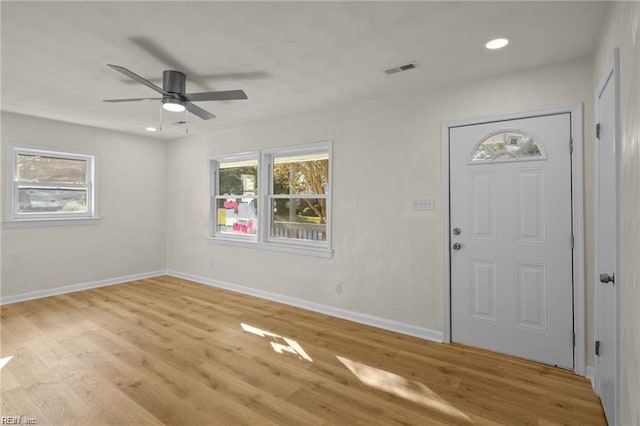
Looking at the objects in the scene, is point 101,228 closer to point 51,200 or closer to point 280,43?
point 51,200

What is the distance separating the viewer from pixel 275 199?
4.83 meters

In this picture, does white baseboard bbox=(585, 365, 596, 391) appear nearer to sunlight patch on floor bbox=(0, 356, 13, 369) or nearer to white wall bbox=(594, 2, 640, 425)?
white wall bbox=(594, 2, 640, 425)

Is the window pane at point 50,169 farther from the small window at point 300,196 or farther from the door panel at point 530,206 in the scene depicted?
the door panel at point 530,206

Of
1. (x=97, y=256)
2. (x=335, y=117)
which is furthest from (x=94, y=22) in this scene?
(x=97, y=256)

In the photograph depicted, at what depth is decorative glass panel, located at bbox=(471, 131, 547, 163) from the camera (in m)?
2.84

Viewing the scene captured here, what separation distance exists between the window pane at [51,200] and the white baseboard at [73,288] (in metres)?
1.17

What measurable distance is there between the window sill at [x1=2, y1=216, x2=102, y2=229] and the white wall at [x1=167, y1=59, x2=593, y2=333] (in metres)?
2.83

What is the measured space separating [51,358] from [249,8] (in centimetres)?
327

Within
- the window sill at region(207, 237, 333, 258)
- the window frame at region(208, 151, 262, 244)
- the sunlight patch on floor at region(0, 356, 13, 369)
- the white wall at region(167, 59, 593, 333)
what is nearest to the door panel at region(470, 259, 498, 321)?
the white wall at region(167, 59, 593, 333)

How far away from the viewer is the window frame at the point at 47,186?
4.38m

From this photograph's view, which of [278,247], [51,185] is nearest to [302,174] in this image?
[278,247]

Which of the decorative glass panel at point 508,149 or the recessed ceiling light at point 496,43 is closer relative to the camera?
the recessed ceiling light at point 496,43

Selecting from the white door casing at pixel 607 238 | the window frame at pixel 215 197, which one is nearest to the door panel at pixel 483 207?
the white door casing at pixel 607 238

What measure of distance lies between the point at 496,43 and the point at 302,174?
108 inches
